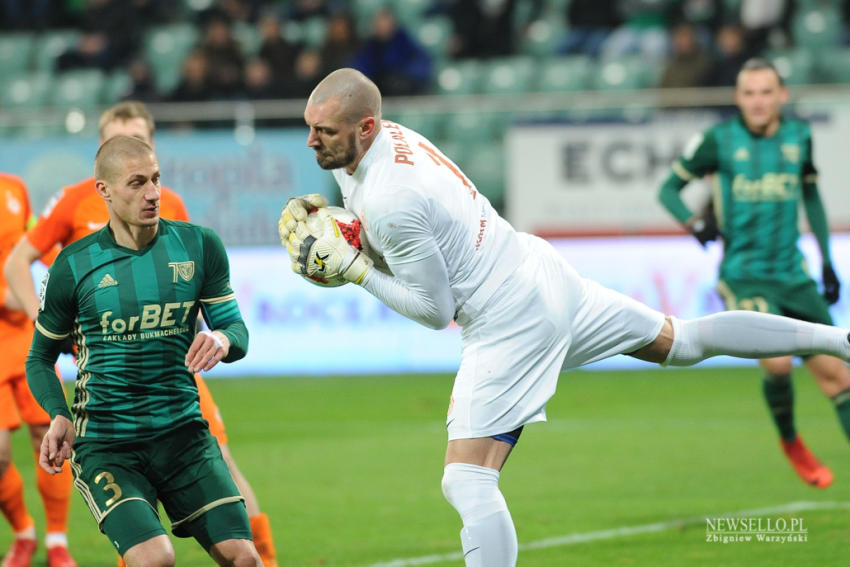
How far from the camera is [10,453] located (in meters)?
6.54

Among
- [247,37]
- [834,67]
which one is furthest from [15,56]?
[834,67]

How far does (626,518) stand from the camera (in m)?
7.25

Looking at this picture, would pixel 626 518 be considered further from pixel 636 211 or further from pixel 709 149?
pixel 636 211

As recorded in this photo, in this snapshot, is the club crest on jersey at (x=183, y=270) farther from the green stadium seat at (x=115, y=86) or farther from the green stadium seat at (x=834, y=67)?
the green stadium seat at (x=115, y=86)

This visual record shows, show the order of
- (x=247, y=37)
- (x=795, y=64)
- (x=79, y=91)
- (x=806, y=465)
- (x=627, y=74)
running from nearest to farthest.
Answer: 1. (x=806, y=465)
2. (x=795, y=64)
3. (x=627, y=74)
4. (x=79, y=91)
5. (x=247, y=37)

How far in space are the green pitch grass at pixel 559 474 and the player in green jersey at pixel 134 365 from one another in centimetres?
187

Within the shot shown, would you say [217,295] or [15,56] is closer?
[217,295]

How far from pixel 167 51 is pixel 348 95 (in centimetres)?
1385

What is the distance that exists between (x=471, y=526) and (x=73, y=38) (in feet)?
51.9

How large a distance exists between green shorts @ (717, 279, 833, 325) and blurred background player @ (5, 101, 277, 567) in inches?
128

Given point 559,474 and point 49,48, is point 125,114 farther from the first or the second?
point 49,48

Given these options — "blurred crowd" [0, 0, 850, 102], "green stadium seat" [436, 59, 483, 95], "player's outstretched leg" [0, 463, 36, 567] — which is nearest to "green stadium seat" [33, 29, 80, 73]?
"blurred crowd" [0, 0, 850, 102]

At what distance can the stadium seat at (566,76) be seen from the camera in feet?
52.3

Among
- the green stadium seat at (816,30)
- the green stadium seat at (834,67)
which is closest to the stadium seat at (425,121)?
the green stadium seat at (834,67)
